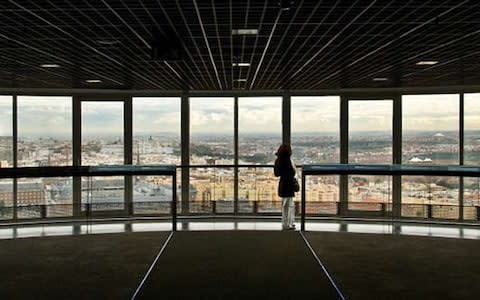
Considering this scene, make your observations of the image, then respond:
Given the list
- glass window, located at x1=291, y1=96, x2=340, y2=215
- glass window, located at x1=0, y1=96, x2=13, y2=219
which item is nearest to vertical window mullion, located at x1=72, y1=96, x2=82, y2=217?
glass window, located at x1=0, y1=96, x2=13, y2=219

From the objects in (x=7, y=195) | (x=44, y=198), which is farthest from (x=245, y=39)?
(x=7, y=195)

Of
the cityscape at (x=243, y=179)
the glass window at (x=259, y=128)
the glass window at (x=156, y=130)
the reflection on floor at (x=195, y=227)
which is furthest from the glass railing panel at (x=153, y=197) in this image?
the glass window at (x=259, y=128)

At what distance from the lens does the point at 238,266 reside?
Answer: 4527mm

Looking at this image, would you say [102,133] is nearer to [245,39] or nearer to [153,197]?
[153,197]

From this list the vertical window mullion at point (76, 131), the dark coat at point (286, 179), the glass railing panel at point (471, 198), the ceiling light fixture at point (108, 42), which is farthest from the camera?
the vertical window mullion at point (76, 131)

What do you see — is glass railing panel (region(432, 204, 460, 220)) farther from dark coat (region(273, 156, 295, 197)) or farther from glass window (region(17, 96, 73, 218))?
glass window (region(17, 96, 73, 218))

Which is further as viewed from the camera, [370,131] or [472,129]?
[370,131]

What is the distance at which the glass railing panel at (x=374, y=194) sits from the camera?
28.1ft

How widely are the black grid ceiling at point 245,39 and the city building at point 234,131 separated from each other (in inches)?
1.4

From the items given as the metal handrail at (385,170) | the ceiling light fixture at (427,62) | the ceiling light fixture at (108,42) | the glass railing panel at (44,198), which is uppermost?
the ceiling light fixture at (427,62)

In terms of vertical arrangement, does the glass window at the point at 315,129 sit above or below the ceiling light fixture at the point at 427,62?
below

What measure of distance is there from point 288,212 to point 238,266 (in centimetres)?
328

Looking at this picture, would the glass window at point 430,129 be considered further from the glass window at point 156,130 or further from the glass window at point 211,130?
the glass window at point 156,130

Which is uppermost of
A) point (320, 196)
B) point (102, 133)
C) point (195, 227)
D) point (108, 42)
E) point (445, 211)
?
point (108, 42)
